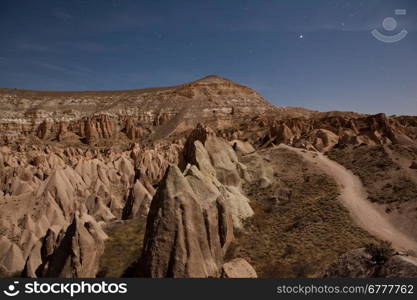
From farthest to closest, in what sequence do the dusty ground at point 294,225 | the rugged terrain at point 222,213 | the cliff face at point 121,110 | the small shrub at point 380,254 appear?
1. the cliff face at point 121,110
2. the dusty ground at point 294,225
3. the rugged terrain at point 222,213
4. the small shrub at point 380,254

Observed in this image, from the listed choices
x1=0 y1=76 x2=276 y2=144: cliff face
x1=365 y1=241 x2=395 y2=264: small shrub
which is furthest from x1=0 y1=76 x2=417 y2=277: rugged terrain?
x1=0 y1=76 x2=276 y2=144: cliff face

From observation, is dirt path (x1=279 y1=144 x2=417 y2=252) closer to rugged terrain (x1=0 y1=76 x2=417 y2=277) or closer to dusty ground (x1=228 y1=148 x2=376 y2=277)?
rugged terrain (x1=0 y1=76 x2=417 y2=277)

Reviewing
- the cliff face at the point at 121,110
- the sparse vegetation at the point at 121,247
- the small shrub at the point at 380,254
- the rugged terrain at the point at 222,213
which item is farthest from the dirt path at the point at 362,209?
the cliff face at the point at 121,110

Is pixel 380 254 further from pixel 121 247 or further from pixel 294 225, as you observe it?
pixel 121 247

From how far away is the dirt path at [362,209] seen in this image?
17.7m

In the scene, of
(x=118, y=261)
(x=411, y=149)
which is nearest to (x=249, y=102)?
(x=411, y=149)

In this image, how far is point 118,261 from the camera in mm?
13414

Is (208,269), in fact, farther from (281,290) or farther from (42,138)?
(42,138)

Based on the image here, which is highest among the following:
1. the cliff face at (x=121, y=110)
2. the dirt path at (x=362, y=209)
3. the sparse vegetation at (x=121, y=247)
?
the cliff face at (x=121, y=110)

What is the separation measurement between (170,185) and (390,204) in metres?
17.6

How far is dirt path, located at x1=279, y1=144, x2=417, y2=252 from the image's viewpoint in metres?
17.7

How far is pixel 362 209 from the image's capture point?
21.1 meters

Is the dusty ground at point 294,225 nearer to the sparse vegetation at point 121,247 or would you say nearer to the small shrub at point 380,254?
the small shrub at point 380,254

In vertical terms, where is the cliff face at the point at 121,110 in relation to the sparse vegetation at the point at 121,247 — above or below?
above
